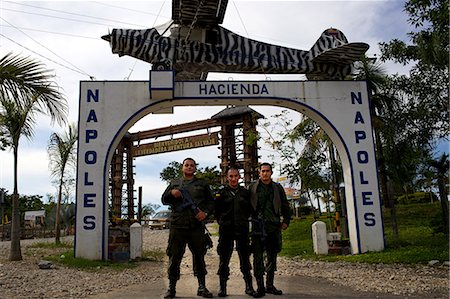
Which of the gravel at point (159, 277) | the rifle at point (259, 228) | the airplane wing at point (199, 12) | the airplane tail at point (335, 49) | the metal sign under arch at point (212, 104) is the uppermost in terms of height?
the airplane wing at point (199, 12)

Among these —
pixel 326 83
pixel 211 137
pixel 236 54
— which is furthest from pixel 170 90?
pixel 211 137

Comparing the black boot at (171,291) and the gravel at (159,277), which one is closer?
the black boot at (171,291)

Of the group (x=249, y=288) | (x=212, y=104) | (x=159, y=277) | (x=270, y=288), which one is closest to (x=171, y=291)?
(x=249, y=288)

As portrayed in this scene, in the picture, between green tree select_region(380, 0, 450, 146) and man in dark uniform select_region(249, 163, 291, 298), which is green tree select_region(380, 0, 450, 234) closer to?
green tree select_region(380, 0, 450, 146)

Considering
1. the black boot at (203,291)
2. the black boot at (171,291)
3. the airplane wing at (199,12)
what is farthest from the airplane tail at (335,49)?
the black boot at (171,291)

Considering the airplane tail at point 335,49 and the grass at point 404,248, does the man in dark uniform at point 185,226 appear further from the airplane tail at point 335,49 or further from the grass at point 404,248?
the airplane tail at point 335,49

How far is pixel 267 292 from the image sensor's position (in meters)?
5.07

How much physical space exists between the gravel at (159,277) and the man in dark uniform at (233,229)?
165cm

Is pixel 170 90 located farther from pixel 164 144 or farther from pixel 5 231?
pixel 5 231

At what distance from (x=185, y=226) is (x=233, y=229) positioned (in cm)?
59

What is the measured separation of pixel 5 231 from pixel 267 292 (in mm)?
18604

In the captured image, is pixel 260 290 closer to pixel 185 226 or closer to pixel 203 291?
pixel 203 291

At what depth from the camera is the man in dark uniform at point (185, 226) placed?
15.7 feet

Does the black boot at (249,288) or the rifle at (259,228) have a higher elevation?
the rifle at (259,228)
